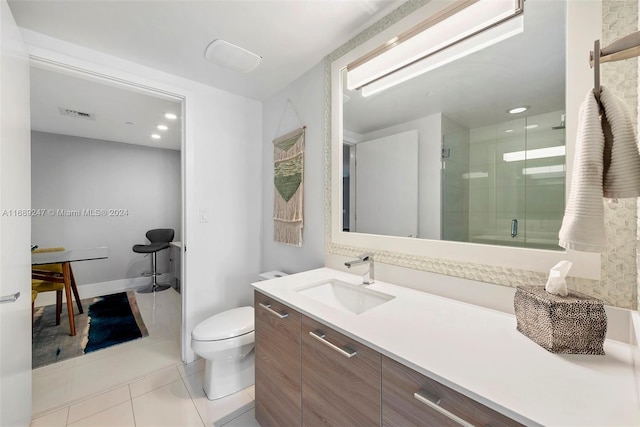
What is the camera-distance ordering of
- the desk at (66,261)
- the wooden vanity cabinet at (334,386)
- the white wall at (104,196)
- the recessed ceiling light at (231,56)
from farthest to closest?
1. the white wall at (104,196)
2. the desk at (66,261)
3. the recessed ceiling light at (231,56)
4. the wooden vanity cabinet at (334,386)

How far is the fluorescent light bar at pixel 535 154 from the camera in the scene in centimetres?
91

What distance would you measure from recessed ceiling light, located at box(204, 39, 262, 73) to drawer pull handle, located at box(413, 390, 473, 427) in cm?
204

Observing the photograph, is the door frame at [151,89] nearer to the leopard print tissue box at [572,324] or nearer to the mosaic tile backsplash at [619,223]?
the leopard print tissue box at [572,324]

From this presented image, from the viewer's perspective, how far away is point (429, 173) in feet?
4.30

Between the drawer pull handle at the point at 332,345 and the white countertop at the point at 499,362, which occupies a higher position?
the white countertop at the point at 499,362

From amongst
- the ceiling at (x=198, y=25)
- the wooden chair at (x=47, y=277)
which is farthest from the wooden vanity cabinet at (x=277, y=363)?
the wooden chair at (x=47, y=277)

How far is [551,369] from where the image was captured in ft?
2.10

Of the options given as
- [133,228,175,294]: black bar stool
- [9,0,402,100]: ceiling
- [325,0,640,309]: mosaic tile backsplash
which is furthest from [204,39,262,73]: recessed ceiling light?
[133,228,175,294]: black bar stool

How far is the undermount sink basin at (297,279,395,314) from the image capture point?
1.30 m

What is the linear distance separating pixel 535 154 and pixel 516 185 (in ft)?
0.42

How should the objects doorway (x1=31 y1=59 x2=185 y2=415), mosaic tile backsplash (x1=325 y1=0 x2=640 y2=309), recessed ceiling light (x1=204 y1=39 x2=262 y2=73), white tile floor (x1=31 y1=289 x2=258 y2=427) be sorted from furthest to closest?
doorway (x1=31 y1=59 x2=185 y2=415) → recessed ceiling light (x1=204 y1=39 x2=262 y2=73) → white tile floor (x1=31 y1=289 x2=258 y2=427) → mosaic tile backsplash (x1=325 y1=0 x2=640 y2=309)

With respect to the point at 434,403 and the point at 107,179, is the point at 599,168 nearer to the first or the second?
the point at 434,403

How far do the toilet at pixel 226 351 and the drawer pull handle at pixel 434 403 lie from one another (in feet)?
4.19

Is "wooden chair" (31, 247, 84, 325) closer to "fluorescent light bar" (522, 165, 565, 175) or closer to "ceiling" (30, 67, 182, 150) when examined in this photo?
"ceiling" (30, 67, 182, 150)
